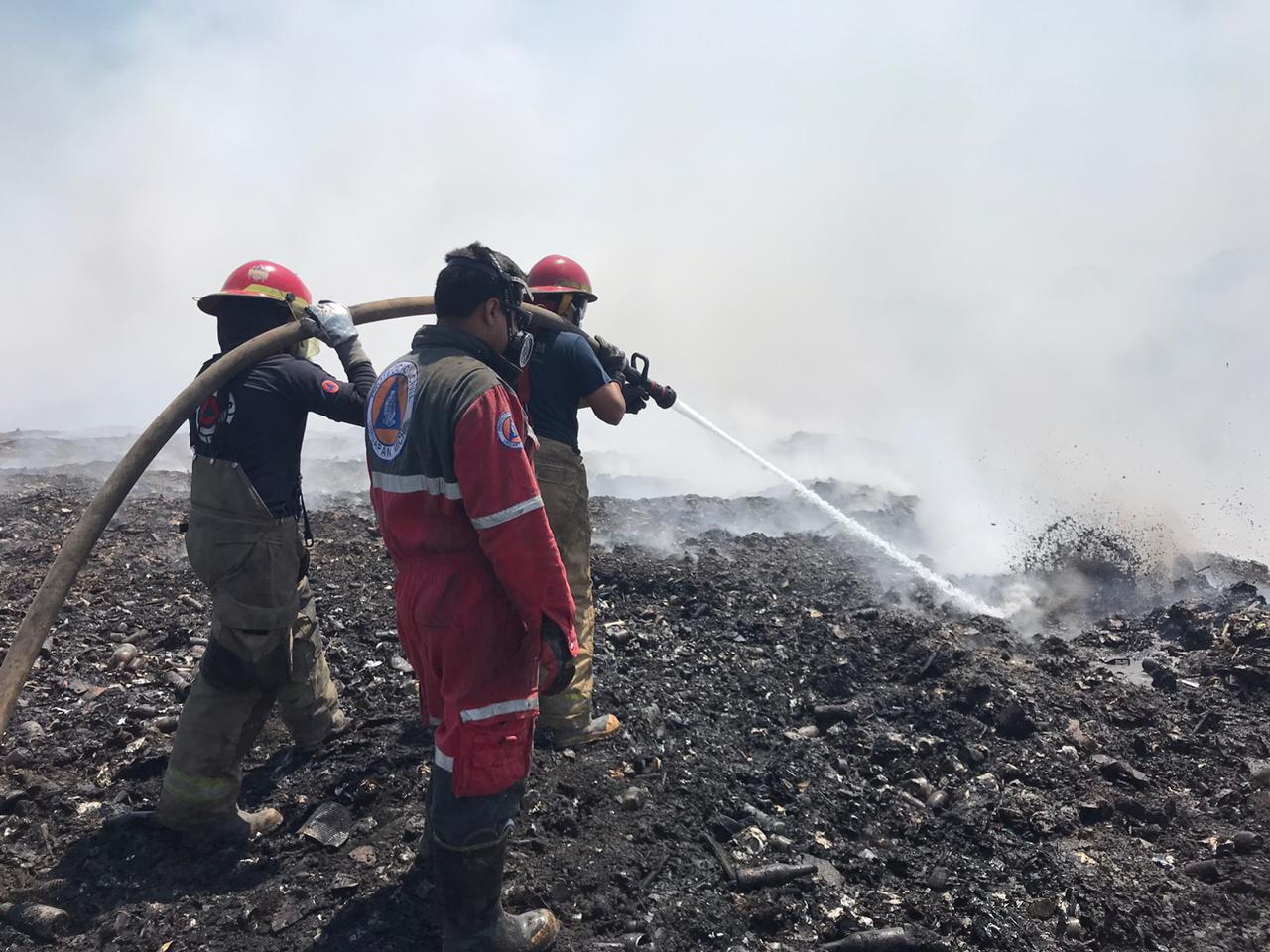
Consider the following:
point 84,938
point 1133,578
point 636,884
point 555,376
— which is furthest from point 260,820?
point 1133,578

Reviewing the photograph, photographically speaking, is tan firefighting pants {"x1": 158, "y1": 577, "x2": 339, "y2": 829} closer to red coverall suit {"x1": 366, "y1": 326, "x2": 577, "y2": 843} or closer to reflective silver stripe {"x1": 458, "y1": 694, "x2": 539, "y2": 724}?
red coverall suit {"x1": 366, "y1": 326, "x2": 577, "y2": 843}

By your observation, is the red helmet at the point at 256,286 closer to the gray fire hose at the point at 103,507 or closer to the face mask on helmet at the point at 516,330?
the gray fire hose at the point at 103,507

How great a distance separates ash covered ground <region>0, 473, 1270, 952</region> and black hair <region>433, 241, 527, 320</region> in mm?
2214

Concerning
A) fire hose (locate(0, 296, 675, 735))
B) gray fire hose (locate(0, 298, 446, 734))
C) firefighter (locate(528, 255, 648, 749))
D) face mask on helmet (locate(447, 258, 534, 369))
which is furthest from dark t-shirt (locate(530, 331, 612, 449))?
face mask on helmet (locate(447, 258, 534, 369))

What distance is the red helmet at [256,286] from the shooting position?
373 cm

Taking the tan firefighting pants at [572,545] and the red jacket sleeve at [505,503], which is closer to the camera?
the red jacket sleeve at [505,503]

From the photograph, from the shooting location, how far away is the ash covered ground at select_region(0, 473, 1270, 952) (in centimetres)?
309

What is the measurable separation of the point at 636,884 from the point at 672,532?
7.21 m

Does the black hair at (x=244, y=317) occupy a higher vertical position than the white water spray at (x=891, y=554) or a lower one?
higher

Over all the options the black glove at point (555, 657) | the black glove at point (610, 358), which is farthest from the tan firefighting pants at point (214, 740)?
the black glove at point (610, 358)

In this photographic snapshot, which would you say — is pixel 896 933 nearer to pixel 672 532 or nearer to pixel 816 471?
pixel 672 532

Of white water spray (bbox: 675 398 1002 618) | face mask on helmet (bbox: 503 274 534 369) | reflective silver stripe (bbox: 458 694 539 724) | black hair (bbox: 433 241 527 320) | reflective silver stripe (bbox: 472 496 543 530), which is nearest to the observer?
reflective silver stripe (bbox: 472 496 543 530)

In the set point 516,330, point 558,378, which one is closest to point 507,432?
point 516,330

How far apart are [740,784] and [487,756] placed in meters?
1.91
